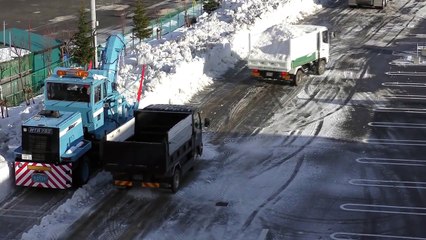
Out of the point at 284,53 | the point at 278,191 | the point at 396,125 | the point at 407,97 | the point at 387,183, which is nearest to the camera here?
the point at 278,191

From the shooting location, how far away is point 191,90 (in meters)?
32.4

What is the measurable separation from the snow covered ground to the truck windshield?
7.94ft

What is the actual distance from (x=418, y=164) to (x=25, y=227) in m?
12.5

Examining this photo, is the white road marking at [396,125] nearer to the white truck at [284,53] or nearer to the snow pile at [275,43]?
the white truck at [284,53]

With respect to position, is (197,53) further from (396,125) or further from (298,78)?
(396,125)

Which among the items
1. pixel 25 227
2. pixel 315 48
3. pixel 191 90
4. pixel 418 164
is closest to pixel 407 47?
pixel 315 48

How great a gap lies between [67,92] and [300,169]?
25.4ft

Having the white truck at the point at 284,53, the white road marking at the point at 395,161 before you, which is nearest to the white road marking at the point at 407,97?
the white truck at the point at 284,53

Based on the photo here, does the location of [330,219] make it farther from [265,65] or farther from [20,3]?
[20,3]

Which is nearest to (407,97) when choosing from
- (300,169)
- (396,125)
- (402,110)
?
(402,110)

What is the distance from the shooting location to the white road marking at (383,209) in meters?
20.0

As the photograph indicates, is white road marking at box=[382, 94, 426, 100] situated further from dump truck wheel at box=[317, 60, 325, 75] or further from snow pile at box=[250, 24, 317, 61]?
snow pile at box=[250, 24, 317, 61]

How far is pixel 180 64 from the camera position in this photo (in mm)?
33031

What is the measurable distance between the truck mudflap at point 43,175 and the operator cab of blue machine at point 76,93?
6.97 feet
